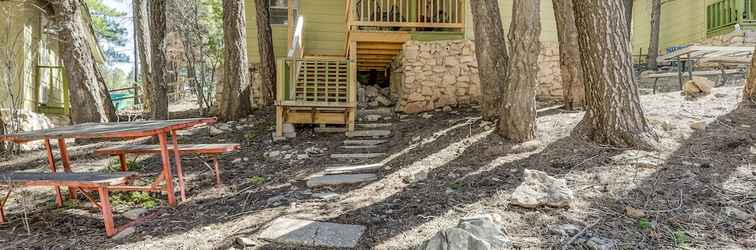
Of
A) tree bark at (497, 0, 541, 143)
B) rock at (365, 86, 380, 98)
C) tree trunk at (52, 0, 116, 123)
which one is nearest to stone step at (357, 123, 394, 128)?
rock at (365, 86, 380, 98)

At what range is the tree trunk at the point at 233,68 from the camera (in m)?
8.80

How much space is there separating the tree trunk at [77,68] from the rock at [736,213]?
895 cm

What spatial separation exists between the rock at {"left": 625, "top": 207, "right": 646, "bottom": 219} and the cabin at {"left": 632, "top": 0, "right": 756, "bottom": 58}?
13.0 m

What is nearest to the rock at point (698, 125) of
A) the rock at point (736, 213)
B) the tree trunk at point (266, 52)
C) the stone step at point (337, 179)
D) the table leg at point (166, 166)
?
the rock at point (736, 213)

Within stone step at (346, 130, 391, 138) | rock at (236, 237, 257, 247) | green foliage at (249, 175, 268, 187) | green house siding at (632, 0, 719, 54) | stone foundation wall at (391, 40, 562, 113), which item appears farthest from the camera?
green house siding at (632, 0, 719, 54)

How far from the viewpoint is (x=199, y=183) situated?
5.22 m

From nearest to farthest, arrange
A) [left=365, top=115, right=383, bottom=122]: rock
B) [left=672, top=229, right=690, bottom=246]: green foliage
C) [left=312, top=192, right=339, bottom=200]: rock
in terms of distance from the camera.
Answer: [left=672, top=229, right=690, bottom=246]: green foliage
[left=312, top=192, right=339, bottom=200]: rock
[left=365, top=115, right=383, bottom=122]: rock

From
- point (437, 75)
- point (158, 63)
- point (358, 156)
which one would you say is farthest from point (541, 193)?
point (158, 63)

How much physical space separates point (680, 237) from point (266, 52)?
834 centimetres

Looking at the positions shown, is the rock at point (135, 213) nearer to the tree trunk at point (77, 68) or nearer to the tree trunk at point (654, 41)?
the tree trunk at point (77, 68)

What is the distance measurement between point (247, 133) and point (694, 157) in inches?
260

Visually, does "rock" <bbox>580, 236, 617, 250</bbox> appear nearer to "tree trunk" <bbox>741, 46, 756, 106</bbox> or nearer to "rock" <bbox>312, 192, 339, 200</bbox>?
"rock" <bbox>312, 192, 339, 200</bbox>

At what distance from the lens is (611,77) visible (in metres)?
4.25

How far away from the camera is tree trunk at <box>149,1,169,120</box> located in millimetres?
8086
